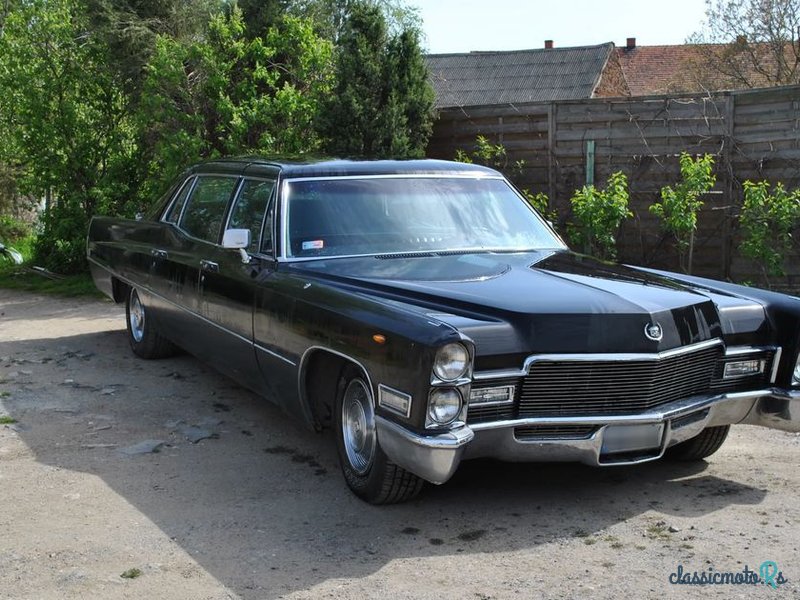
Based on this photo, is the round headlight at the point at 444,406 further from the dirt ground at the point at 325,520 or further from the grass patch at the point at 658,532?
the grass patch at the point at 658,532

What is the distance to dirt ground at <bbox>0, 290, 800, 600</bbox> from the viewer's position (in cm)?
381

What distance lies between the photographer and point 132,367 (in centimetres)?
784

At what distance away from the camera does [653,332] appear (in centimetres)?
432

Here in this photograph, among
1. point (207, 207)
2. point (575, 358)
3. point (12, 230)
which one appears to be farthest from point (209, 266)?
point (12, 230)

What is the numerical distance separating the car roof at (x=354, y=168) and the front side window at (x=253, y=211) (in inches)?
3.8

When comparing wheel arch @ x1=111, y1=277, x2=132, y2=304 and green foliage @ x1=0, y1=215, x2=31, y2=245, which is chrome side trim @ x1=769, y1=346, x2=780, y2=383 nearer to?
wheel arch @ x1=111, y1=277, x2=132, y2=304

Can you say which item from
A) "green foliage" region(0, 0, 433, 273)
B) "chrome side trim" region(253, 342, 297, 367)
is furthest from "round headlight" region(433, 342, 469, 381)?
"green foliage" region(0, 0, 433, 273)

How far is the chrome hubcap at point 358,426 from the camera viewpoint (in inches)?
181

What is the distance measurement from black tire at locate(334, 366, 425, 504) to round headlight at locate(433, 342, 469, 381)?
0.49 m

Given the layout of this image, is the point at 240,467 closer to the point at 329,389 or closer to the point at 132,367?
the point at 329,389

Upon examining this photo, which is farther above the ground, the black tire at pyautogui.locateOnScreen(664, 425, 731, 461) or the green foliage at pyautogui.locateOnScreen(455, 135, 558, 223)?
the green foliage at pyautogui.locateOnScreen(455, 135, 558, 223)

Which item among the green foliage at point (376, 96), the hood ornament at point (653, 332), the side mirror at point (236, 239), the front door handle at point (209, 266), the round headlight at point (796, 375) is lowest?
the round headlight at point (796, 375)

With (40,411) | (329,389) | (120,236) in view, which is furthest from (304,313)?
(120,236)

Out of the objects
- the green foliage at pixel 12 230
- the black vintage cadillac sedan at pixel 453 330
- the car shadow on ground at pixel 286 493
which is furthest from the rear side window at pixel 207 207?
the green foliage at pixel 12 230
